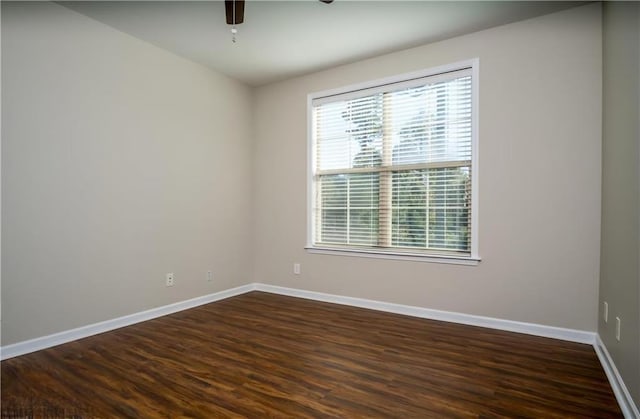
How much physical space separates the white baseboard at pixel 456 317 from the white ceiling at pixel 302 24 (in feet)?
8.39

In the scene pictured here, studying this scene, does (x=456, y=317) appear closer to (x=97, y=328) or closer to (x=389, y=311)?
(x=389, y=311)

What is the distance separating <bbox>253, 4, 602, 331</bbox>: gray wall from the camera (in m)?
2.70

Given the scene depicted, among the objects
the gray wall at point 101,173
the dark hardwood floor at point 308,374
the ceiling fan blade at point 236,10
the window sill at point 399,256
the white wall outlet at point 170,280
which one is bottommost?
the dark hardwood floor at point 308,374

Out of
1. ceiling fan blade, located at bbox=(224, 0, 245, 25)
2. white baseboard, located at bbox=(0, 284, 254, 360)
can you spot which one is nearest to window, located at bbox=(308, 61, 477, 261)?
white baseboard, located at bbox=(0, 284, 254, 360)

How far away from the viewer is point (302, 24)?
2969mm

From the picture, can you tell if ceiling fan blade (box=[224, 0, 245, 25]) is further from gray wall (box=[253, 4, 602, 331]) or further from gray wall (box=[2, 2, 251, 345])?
gray wall (box=[253, 4, 602, 331])

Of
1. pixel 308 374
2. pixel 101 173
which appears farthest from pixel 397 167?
pixel 101 173

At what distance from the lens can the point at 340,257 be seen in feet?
12.8

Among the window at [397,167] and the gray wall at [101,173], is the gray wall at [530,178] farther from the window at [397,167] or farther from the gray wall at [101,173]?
the gray wall at [101,173]

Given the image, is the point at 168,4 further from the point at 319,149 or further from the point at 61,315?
the point at 61,315

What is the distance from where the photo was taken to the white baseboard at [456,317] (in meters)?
2.75

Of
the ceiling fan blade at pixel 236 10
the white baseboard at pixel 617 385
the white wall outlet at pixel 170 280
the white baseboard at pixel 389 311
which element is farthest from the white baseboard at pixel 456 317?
the ceiling fan blade at pixel 236 10

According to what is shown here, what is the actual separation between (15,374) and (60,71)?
2.18 m

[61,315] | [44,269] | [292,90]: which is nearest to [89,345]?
[61,315]
